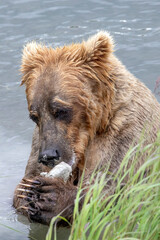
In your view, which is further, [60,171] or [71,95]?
[71,95]

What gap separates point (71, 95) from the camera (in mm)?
6375

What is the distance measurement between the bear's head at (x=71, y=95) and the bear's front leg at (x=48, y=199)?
204 mm

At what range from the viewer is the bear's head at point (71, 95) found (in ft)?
20.7

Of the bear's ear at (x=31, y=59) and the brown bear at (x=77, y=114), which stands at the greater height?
the bear's ear at (x=31, y=59)

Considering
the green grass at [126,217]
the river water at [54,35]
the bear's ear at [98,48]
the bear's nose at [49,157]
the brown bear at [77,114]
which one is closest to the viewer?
the green grass at [126,217]

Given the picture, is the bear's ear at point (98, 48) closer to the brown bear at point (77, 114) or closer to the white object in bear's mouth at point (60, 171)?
the brown bear at point (77, 114)

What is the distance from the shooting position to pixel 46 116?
632cm

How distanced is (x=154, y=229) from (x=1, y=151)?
414cm

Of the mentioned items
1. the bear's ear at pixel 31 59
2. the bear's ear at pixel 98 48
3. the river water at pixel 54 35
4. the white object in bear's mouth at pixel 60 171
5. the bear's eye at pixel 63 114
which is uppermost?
the bear's ear at pixel 98 48

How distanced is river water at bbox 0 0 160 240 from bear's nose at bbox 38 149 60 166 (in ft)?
7.61

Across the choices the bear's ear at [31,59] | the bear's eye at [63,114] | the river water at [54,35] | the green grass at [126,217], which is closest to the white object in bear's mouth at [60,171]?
the bear's eye at [63,114]

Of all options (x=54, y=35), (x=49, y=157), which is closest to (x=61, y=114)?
(x=49, y=157)

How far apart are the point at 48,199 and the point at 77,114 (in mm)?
807

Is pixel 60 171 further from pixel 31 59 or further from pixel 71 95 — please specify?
pixel 31 59
